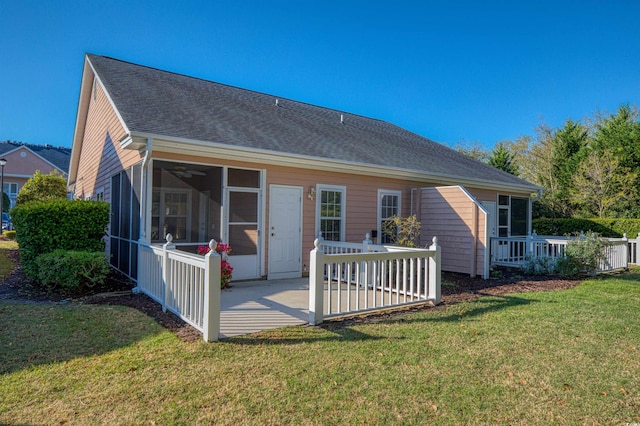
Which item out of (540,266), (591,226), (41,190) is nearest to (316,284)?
(540,266)

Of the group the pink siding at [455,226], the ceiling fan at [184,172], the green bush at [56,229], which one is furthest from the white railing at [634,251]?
the green bush at [56,229]

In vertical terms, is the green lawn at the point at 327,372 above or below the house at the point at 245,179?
below

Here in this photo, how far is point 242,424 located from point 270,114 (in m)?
9.22

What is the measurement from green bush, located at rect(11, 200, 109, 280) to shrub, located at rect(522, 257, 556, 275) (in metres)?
10.1

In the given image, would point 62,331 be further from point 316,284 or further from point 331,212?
point 331,212

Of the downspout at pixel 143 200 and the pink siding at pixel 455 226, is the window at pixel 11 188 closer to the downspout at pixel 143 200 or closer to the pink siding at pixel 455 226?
the downspout at pixel 143 200

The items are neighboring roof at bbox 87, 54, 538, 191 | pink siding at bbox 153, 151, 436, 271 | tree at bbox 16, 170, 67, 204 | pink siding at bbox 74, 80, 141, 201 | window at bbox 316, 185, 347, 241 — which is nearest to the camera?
neighboring roof at bbox 87, 54, 538, 191

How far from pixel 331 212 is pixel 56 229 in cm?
562

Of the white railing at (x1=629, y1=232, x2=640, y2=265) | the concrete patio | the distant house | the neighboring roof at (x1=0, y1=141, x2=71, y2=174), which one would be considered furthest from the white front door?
the neighboring roof at (x1=0, y1=141, x2=71, y2=174)

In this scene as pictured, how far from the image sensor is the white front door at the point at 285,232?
7.95 m

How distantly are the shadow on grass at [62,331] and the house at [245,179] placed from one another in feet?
5.51

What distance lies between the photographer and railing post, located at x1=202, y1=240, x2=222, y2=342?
4.02m

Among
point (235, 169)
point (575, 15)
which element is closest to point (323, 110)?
point (235, 169)

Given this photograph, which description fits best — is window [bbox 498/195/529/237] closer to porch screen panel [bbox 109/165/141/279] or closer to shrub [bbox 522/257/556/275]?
shrub [bbox 522/257/556/275]
